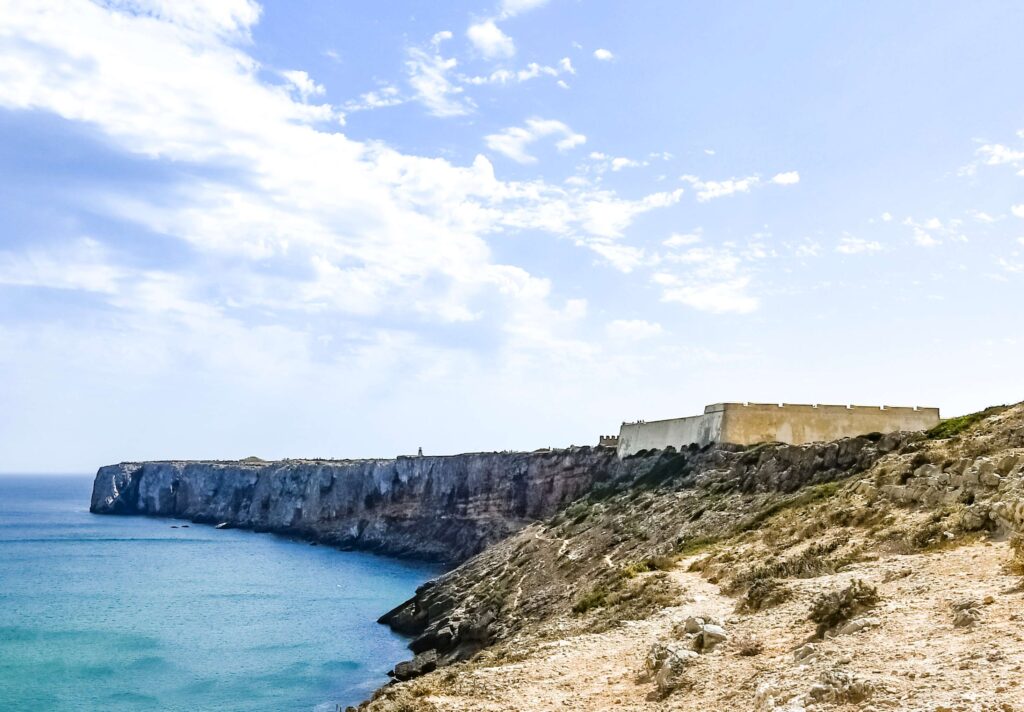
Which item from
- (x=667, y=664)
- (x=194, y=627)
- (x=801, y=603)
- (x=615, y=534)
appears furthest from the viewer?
(x=194, y=627)

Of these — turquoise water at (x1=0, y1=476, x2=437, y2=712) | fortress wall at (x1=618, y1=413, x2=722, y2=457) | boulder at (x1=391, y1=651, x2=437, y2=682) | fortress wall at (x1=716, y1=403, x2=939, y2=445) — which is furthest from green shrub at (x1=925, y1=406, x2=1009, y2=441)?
turquoise water at (x1=0, y1=476, x2=437, y2=712)

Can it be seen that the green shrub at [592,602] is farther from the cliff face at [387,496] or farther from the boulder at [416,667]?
the cliff face at [387,496]

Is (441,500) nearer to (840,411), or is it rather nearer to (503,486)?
(503,486)

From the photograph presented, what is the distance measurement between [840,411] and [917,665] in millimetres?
36049

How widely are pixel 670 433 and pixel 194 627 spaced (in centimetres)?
3141

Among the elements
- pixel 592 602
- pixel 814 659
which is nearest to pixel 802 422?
pixel 592 602

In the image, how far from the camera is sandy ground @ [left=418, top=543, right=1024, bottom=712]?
32.9 ft

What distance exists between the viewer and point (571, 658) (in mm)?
17109

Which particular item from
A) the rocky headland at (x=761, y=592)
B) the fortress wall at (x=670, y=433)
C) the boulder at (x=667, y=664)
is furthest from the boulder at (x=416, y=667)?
the fortress wall at (x=670, y=433)

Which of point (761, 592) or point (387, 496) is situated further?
point (387, 496)

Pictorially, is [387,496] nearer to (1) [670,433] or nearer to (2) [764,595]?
(1) [670,433]

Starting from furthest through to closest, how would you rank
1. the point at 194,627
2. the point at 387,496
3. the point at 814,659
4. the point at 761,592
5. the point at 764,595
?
the point at 387,496 < the point at 194,627 < the point at 761,592 < the point at 764,595 < the point at 814,659

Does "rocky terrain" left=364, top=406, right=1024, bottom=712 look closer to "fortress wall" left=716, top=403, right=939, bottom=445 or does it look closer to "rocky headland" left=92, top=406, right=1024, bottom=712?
"rocky headland" left=92, top=406, right=1024, bottom=712

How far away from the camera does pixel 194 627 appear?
1825 inches
